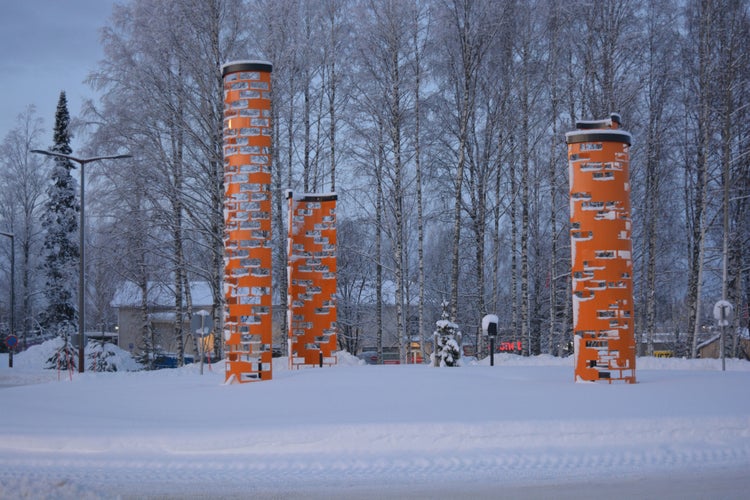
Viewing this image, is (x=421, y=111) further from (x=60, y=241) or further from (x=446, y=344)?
(x=60, y=241)

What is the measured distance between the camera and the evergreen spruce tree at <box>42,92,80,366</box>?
44.7 meters

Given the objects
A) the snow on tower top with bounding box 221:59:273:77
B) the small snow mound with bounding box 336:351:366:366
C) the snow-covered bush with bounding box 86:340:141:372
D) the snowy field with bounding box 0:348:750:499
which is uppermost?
the snow on tower top with bounding box 221:59:273:77

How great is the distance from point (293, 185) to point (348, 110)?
12.5 ft

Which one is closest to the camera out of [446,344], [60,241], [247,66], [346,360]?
[247,66]

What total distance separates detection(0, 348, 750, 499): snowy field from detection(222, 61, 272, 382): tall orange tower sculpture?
2480 millimetres

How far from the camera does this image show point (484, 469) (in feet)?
30.6

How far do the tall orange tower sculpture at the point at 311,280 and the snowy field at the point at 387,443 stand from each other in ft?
27.6

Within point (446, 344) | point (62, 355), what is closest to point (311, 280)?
point (446, 344)

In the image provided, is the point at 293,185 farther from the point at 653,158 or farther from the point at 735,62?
the point at 735,62

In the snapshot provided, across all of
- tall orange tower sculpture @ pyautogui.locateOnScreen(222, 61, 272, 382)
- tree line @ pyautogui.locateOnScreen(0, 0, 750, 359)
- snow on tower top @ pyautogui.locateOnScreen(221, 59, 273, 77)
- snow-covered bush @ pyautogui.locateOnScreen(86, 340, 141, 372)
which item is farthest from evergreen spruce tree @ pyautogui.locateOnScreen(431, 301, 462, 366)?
snow-covered bush @ pyautogui.locateOnScreen(86, 340, 141, 372)

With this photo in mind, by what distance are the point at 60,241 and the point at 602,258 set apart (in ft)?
119

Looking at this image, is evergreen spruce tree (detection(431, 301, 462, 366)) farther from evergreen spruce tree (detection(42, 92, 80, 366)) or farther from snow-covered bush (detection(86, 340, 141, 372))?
evergreen spruce tree (detection(42, 92, 80, 366))

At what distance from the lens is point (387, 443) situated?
1055cm

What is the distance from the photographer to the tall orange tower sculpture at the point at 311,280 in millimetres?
23953
